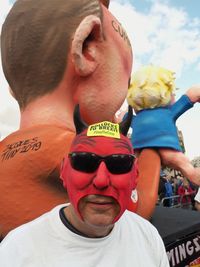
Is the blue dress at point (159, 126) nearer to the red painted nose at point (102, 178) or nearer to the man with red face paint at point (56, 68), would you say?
the man with red face paint at point (56, 68)

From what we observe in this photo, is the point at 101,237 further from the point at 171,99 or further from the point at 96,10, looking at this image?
the point at 171,99

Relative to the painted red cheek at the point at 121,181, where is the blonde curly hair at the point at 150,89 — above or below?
above

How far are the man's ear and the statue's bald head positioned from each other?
0.11 m

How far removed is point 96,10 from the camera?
6.96 ft

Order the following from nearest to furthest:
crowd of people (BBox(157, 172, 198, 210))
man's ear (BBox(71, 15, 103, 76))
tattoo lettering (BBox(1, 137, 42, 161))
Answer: tattoo lettering (BBox(1, 137, 42, 161)) → man's ear (BBox(71, 15, 103, 76)) → crowd of people (BBox(157, 172, 198, 210))

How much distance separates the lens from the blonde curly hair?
2.45m

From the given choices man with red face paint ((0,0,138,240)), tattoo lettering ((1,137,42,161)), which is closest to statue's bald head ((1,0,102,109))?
man with red face paint ((0,0,138,240))

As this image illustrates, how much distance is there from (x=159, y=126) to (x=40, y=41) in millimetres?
957

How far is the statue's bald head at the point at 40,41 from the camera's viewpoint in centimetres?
205

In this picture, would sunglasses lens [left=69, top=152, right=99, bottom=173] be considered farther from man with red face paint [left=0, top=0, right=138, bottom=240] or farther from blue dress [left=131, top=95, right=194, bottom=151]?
blue dress [left=131, top=95, right=194, bottom=151]

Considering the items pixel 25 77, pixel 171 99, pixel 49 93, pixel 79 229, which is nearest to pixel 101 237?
pixel 79 229

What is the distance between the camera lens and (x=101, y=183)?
1.05 m

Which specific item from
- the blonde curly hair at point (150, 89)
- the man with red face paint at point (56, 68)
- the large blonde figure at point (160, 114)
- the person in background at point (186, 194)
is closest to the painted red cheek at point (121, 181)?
the man with red face paint at point (56, 68)

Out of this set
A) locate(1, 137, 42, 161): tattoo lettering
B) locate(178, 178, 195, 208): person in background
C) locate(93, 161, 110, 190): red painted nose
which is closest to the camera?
locate(93, 161, 110, 190): red painted nose
